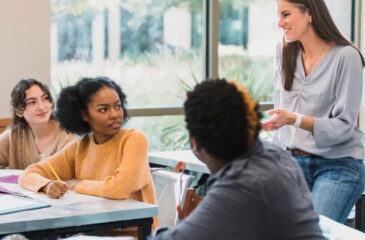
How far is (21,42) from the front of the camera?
4828 mm

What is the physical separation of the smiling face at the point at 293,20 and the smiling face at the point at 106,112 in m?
0.82

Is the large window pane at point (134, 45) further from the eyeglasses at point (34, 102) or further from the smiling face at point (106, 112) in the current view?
the smiling face at point (106, 112)

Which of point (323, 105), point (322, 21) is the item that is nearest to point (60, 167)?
point (323, 105)

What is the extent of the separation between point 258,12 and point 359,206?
7.90 feet

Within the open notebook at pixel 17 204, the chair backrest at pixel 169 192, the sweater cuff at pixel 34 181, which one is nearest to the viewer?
the open notebook at pixel 17 204

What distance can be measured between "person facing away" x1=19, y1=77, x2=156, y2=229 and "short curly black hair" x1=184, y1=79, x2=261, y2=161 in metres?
1.24

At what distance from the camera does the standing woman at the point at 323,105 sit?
9.83 feet

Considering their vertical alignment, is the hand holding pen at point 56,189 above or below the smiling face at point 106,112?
below

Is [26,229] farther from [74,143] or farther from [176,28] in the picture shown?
[176,28]

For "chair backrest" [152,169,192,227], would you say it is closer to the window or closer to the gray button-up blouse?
the gray button-up blouse

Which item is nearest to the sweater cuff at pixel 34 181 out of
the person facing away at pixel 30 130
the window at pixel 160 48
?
the person facing away at pixel 30 130

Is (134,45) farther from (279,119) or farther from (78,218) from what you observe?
(78,218)

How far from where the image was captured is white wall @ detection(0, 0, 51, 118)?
477 cm

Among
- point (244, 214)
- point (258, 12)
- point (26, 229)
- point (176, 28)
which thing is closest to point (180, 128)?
point (176, 28)
